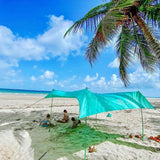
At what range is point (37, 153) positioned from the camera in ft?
11.1

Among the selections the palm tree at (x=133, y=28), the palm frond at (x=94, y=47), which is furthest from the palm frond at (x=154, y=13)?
the palm frond at (x=94, y=47)

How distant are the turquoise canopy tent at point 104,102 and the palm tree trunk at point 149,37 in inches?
71.0

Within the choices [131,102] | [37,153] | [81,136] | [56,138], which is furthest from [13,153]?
[131,102]

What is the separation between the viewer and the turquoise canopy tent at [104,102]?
3213 millimetres

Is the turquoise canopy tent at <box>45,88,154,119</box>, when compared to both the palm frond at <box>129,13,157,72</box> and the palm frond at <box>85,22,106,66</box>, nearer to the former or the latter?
the palm frond at <box>129,13,157,72</box>

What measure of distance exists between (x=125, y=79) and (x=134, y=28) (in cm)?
275

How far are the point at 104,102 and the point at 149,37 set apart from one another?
339 cm

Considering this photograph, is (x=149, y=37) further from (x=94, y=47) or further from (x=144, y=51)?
(x=94, y=47)

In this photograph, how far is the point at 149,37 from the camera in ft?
16.0

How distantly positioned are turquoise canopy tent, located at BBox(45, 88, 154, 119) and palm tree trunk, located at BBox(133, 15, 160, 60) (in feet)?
5.92

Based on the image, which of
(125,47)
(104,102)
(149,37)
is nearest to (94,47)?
(125,47)

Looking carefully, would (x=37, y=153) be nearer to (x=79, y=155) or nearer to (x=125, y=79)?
(x=79, y=155)

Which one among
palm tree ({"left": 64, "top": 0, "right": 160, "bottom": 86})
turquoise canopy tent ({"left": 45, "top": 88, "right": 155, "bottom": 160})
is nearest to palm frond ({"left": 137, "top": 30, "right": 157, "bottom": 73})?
palm tree ({"left": 64, "top": 0, "right": 160, "bottom": 86})

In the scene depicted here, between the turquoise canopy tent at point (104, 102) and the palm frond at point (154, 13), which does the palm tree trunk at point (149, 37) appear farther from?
the turquoise canopy tent at point (104, 102)
